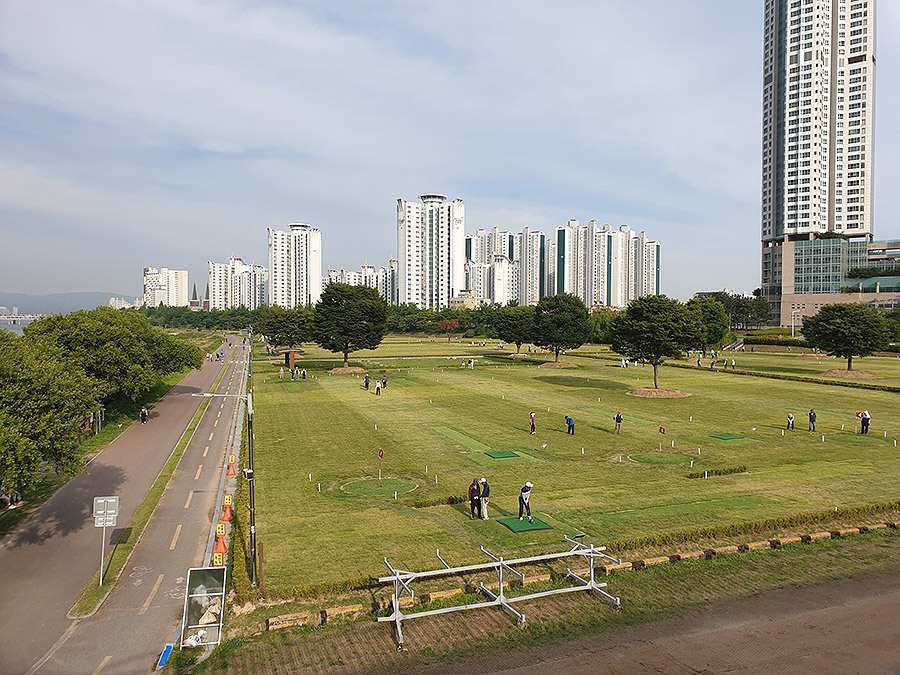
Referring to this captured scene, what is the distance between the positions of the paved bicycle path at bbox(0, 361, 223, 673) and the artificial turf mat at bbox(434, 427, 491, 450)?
1742 centimetres

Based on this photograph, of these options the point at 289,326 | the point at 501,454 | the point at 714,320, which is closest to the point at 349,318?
the point at 289,326

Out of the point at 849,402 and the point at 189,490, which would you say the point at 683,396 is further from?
the point at 189,490

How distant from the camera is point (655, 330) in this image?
191ft

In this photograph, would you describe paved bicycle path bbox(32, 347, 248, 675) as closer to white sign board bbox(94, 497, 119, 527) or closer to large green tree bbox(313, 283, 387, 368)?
white sign board bbox(94, 497, 119, 527)

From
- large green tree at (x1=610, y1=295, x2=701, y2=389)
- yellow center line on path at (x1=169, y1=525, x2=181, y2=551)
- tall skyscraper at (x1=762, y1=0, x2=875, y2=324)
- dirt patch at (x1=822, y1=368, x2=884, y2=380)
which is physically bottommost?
yellow center line on path at (x1=169, y1=525, x2=181, y2=551)

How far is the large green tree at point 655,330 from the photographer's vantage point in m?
58.0

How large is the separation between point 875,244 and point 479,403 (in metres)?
172

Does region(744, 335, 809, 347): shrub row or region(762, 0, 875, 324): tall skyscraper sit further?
region(762, 0, 875, 324): tall skyscraper

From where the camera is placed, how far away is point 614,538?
21688 mm

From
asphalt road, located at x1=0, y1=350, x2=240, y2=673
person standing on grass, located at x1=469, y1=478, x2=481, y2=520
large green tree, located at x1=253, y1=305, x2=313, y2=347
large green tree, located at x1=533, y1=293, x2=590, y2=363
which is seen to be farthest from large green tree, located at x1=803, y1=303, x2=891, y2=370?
large green tree, located at x1=253, y1=305, x2=313, y2=347

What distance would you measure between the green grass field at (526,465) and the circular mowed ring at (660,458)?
0.16 metres

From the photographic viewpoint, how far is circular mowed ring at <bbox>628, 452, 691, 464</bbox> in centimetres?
3338

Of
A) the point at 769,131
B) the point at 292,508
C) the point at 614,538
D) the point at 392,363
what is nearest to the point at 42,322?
the point at 292,508

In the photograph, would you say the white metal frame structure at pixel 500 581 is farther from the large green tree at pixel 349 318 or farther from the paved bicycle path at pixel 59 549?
the large green tree at pixel 349 318
